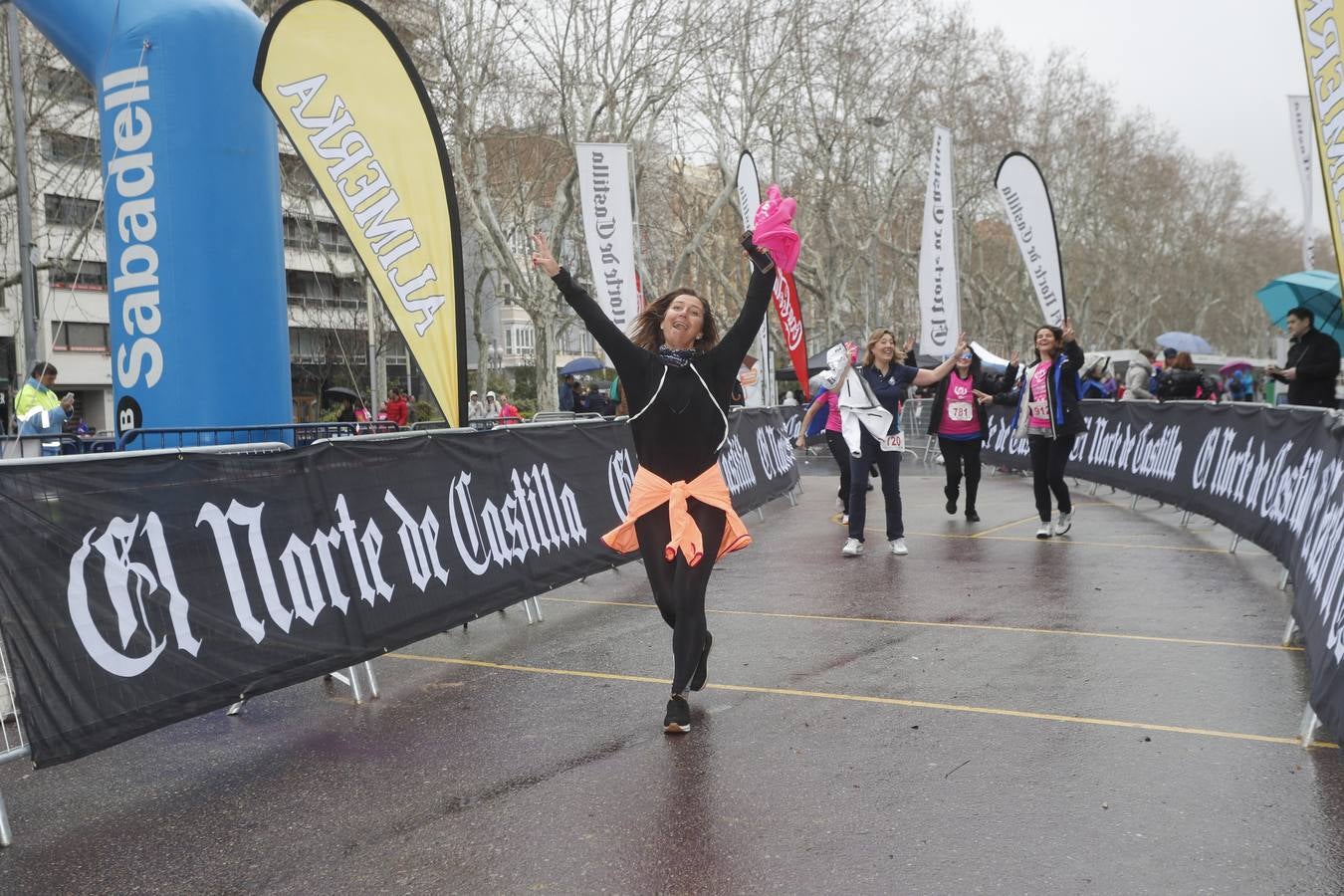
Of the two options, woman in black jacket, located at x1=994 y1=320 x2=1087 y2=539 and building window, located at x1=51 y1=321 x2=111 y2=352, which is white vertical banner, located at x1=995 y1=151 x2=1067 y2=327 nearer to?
woman in black jacket, located at x1=994 y1=320 x2=1087 y2=539

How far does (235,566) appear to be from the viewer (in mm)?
5242

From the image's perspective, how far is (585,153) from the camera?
18.2 meters

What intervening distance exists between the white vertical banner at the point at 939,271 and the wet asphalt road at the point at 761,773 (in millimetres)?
9738

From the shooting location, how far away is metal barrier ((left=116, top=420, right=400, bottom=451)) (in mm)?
8023

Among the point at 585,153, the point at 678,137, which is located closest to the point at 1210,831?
the point at 585,153

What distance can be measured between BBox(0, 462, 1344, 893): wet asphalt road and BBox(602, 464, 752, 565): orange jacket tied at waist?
2.62ft

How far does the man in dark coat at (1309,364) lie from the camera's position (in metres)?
11.7

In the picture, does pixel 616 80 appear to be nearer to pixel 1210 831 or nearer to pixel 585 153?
pixel 585 153

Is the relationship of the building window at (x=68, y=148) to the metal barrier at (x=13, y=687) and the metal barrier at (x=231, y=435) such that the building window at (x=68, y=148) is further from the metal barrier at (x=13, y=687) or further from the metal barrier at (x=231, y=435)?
the metal barrier at (x=13, y=687)

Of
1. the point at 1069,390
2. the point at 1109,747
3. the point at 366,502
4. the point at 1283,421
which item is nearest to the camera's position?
the point at 1109,747

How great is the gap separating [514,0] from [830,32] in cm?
1475

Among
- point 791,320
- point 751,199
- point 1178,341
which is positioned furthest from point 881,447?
point 1178,341

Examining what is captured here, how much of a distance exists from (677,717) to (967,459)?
8224 mm

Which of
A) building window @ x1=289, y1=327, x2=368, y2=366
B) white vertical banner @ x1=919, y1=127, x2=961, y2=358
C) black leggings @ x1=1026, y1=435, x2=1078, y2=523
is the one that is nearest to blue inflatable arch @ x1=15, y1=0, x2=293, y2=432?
black leggings @ x1=1026, y1=435, x2=1078, y2=523
